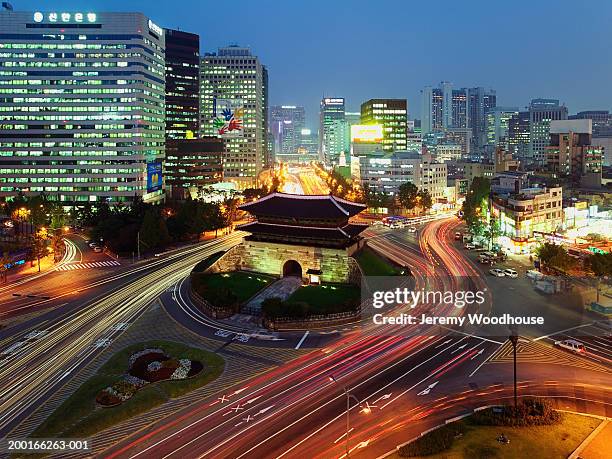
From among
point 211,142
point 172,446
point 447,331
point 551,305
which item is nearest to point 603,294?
point 551,305

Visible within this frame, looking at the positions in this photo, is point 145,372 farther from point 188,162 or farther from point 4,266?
point 188,162

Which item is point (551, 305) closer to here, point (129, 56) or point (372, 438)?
point (372, 438)

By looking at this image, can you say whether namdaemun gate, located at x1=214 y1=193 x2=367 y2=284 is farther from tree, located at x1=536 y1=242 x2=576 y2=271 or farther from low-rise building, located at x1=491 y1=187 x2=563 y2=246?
low-rise building, located at x1=491 y1=187 x2=563 y2=246

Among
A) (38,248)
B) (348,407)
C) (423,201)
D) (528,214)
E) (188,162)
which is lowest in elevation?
(348,407)

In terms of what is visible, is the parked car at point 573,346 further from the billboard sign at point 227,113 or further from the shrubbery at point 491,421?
the billboard sign at point 227,113

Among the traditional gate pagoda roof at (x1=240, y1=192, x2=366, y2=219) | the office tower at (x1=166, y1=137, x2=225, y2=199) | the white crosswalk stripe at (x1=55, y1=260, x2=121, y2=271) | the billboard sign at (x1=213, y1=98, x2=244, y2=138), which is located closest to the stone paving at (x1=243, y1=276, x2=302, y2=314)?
the traditional gate pagoda roof at (x1=240, y1=192, x2=366, y2=219)

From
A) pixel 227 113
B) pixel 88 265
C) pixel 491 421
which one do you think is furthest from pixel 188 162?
pixel 491 421
